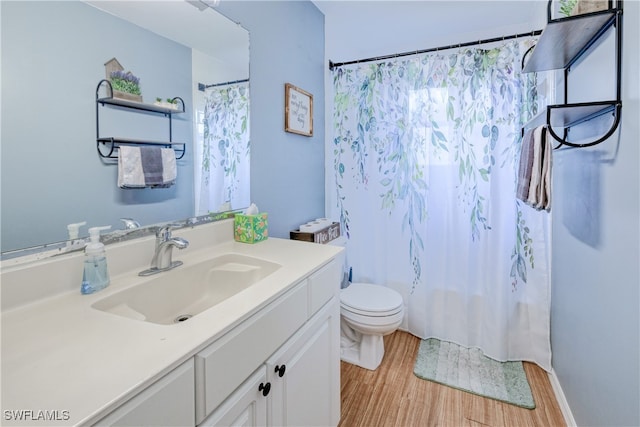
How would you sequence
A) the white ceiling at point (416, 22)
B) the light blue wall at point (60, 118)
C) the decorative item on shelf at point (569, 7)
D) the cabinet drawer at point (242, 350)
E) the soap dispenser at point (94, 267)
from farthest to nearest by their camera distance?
the white ceiling at point (416, 22)
the decorative item on shelf at point (569, 7)
the soap dispenser at point (94, 267)
the light blue wall at point (60, 118)
the cabinet drawer at point (242, 350)

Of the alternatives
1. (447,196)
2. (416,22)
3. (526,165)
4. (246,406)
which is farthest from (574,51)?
(246,406)

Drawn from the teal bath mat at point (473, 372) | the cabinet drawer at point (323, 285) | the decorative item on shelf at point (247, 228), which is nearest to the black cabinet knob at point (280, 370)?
the cabinet drawer at point (323, 285)

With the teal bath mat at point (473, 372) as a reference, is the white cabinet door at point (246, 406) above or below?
above

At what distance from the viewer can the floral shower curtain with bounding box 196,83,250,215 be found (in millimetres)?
1410

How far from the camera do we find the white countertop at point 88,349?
501 mm

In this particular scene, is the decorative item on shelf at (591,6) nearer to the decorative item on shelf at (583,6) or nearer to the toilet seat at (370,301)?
the decorative item on shelf at (583,6)

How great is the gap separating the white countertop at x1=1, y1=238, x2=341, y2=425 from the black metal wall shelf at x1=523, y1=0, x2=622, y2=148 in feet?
3.97

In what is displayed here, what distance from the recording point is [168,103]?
1224mm

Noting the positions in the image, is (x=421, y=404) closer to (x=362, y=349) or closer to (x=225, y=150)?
(x=362, y=349)

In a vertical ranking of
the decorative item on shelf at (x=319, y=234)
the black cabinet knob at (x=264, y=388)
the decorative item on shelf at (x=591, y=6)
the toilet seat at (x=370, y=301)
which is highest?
the decorative item on shelf at (x=591, y=6)

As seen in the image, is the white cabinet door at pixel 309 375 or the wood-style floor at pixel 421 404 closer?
the white cabinet door at pixel 309 375

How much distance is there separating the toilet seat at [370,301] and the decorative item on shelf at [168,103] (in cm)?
144

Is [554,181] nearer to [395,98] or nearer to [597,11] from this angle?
[597,11]

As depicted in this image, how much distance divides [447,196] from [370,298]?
860mm
